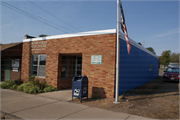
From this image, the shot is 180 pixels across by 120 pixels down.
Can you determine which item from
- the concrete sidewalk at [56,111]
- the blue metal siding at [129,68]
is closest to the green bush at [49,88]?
the concrete sidewalk at [56,111]

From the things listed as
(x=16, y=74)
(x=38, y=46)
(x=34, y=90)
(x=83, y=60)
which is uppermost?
(x=38, y=46)

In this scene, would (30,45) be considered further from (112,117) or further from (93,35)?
(112,117)

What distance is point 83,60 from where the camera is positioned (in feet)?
28.2

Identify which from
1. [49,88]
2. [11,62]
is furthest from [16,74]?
[49,88]

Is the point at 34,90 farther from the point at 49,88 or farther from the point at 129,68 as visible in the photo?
the point at 129,68

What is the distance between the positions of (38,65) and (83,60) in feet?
13.9

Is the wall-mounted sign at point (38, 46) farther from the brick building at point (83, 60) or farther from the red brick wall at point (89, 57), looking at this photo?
the red brick wall at point (89, 57)

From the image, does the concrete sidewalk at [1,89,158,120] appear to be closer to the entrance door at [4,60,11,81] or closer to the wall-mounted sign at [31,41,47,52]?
the wall-mounted sign at [31,41,47,52]

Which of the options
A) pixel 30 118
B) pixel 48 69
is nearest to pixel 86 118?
pixel 30 118

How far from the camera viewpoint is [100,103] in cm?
687

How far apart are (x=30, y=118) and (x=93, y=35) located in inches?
202

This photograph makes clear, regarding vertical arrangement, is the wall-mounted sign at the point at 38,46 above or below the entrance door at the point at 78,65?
above

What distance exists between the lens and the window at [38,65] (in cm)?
1081

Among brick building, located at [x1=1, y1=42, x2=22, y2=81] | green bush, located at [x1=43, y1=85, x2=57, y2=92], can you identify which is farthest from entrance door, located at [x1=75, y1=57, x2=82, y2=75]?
brick building, located at [x1=1, y1=42, x2=22, y2=81]
